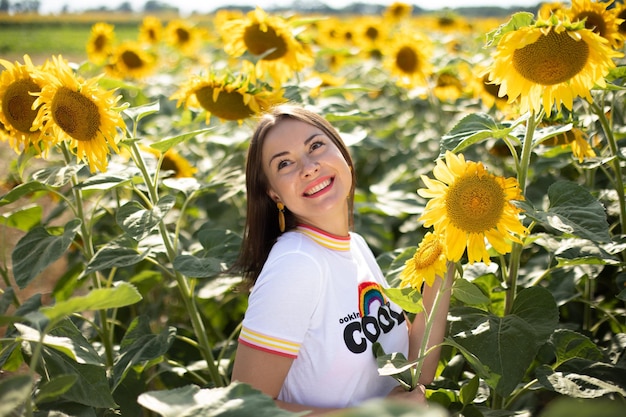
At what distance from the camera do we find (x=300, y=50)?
2.51 m

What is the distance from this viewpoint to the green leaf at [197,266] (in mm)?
1700

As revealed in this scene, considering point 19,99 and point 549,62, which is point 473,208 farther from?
point 19,99

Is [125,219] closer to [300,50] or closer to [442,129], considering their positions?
[300,50]

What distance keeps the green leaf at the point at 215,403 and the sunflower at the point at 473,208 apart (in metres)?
0.53

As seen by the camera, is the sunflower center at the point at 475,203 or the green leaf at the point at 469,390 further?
the green leaf at the point at 469,390

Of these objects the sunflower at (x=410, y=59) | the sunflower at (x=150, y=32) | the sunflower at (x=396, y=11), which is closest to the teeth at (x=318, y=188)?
the sunflower at (x=410, y=59)

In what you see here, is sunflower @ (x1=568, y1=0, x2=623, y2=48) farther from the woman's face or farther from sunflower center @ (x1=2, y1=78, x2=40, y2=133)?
sunflower center @ (x1=2, y1=78, x2=40, y2=133)

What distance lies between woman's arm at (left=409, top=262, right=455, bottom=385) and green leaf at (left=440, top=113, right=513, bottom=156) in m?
0.33

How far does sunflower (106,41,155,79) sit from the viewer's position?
4051 millimetres

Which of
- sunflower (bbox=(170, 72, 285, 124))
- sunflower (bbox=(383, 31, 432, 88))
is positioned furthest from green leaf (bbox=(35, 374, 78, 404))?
sunflower (bbox=(383, 31, 432, 88))

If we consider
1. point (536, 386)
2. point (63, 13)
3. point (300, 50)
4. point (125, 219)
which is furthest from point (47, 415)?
point (63, 13)

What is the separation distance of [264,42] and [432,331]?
1.37 m

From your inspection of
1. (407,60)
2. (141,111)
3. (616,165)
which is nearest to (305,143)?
(141,111)

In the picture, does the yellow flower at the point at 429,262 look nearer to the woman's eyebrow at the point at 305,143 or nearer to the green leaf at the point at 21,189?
the woman's eyebrow at the point at 305,143
